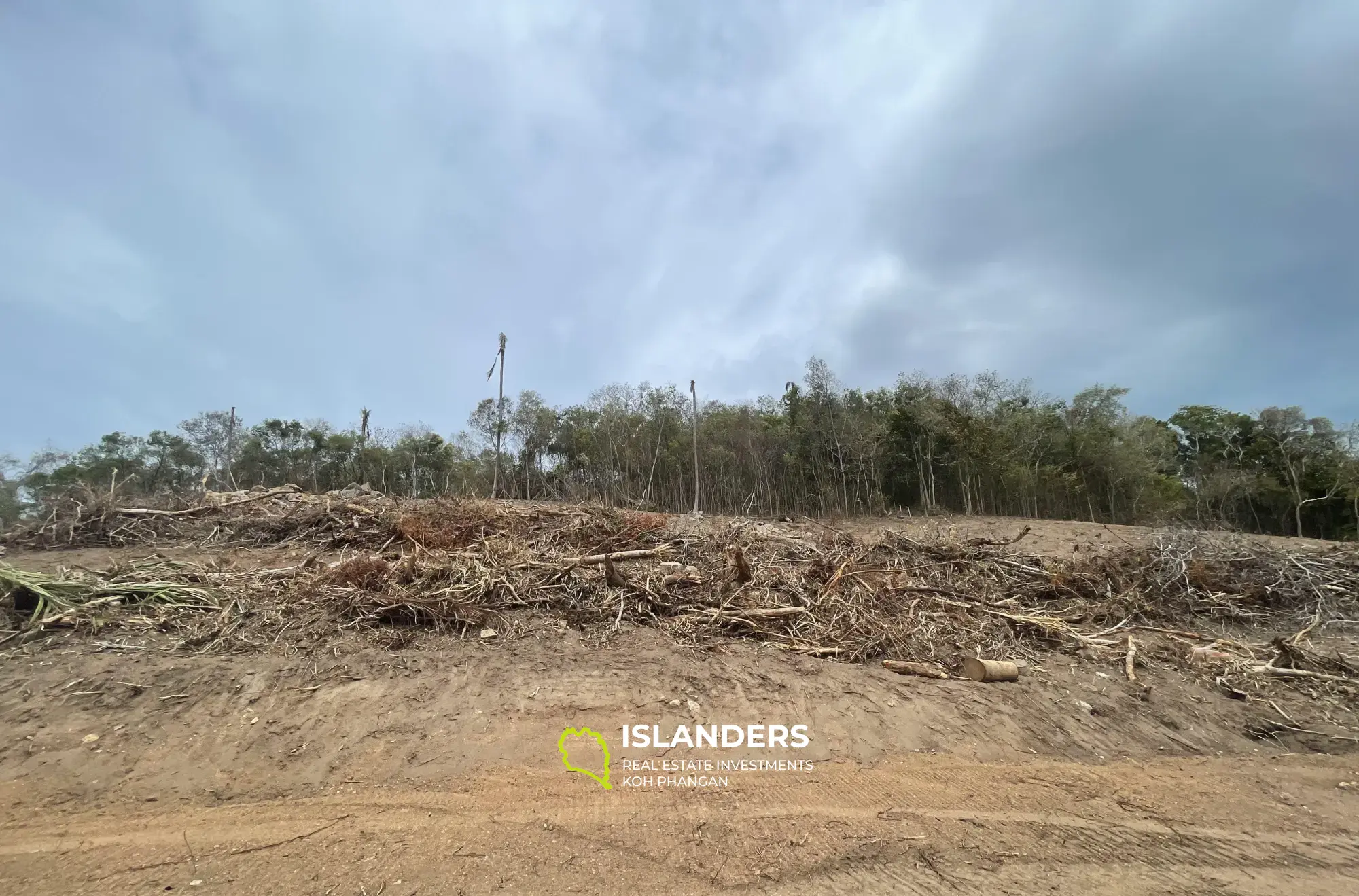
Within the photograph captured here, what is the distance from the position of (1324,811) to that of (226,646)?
25.1ft

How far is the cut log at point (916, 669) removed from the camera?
17.6 ft

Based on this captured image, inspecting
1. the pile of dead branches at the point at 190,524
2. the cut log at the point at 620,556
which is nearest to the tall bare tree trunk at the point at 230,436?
the pile of dead branches at the point at 190,524

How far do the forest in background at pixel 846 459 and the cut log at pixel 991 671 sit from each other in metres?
12.7

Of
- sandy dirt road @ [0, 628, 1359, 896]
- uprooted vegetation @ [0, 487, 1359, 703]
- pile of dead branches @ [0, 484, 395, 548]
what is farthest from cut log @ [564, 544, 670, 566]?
pile of dead branches @ [0, 484, 395, 548]

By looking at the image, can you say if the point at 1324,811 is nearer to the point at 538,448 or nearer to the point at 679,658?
the point at 679,658

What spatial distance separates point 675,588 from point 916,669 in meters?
2.46

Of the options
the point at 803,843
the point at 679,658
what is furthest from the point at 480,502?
the point at 803,843

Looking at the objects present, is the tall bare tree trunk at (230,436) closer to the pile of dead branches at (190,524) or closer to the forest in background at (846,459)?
the forest in background at (846,459)

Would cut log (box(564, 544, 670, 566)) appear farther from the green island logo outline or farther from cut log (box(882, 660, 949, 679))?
cut log (box(882, 660, 949, 679))

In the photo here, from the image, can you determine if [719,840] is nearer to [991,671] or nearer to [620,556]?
[991,671]

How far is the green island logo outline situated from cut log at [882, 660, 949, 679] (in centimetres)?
275

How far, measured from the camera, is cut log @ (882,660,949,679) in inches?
211

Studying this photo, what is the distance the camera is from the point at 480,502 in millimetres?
8992

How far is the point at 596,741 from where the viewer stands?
4.02m
